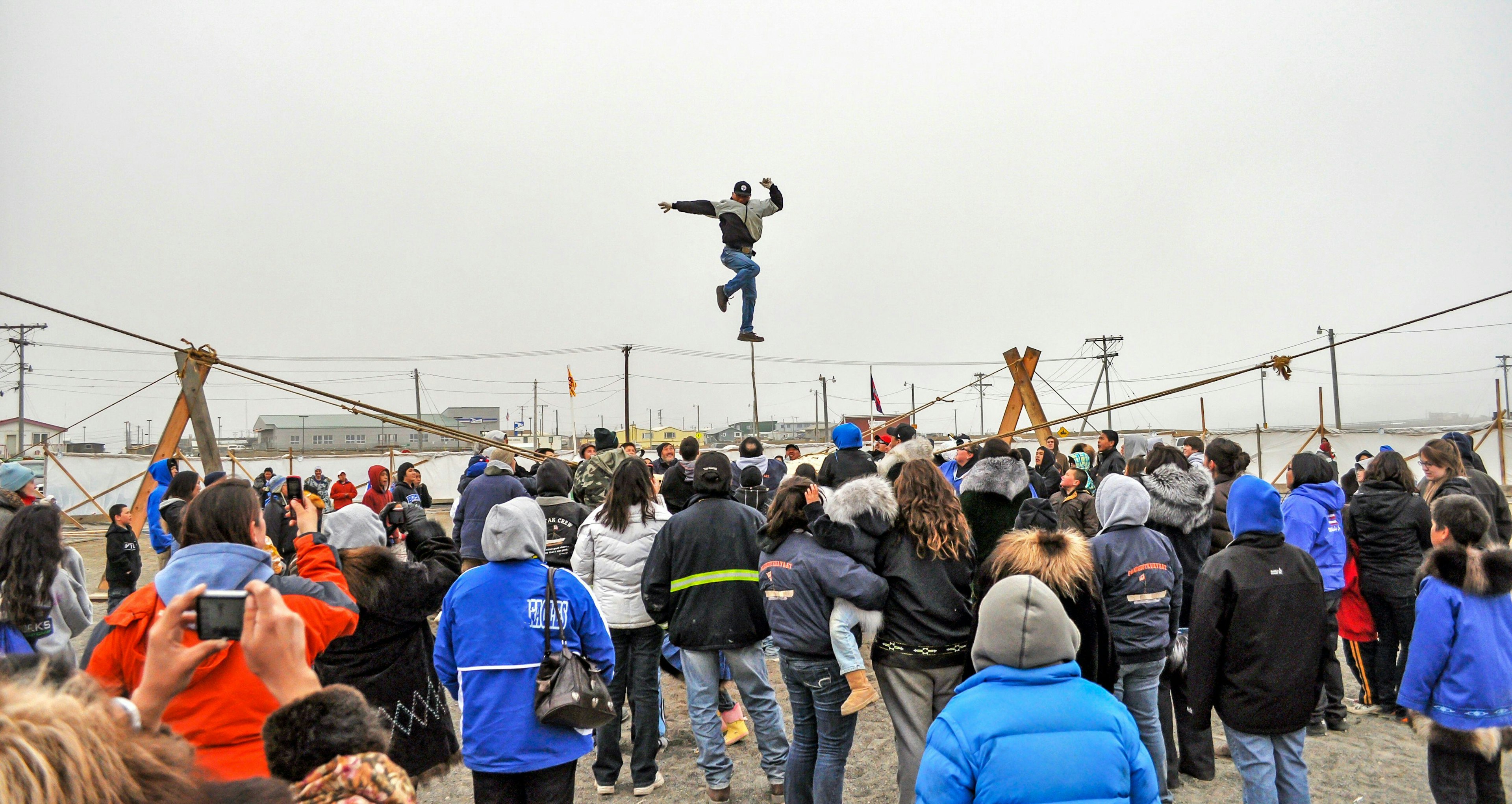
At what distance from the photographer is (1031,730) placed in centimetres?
226

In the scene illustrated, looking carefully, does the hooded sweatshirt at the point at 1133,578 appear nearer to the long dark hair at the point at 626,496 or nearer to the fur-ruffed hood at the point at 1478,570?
the fur-ruffed hood at the point at 1478,570

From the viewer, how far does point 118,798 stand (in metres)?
0.98

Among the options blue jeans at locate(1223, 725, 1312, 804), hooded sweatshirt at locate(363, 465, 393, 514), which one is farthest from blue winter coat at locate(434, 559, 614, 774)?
hooded sweatshirt at locate(363, 465, 393, 514)

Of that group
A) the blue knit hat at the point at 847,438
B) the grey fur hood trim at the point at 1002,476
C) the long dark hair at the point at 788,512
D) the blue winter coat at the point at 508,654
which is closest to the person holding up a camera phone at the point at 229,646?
the blue winter coat at the point at 508,654

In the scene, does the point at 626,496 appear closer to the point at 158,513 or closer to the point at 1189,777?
the point at 1189,777

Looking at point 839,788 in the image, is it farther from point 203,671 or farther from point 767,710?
point 203,671

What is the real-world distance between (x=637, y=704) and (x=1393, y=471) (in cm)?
582

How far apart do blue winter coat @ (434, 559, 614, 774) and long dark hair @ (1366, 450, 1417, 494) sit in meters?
5.97

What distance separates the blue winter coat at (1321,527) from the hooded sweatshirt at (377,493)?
9.17m

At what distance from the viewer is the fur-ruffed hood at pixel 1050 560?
11.9 feet

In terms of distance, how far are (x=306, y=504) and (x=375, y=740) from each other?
2.22 meters

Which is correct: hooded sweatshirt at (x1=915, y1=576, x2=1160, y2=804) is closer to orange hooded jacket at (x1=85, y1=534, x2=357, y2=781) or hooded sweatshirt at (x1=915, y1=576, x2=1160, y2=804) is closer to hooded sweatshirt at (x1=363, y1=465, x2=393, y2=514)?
orange hooded jacket at (x1=85, y1=534, x2=357, y2=781)

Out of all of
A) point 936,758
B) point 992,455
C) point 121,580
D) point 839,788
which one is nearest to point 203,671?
point 936,758

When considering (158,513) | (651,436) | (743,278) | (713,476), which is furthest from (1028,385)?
(651,436)
